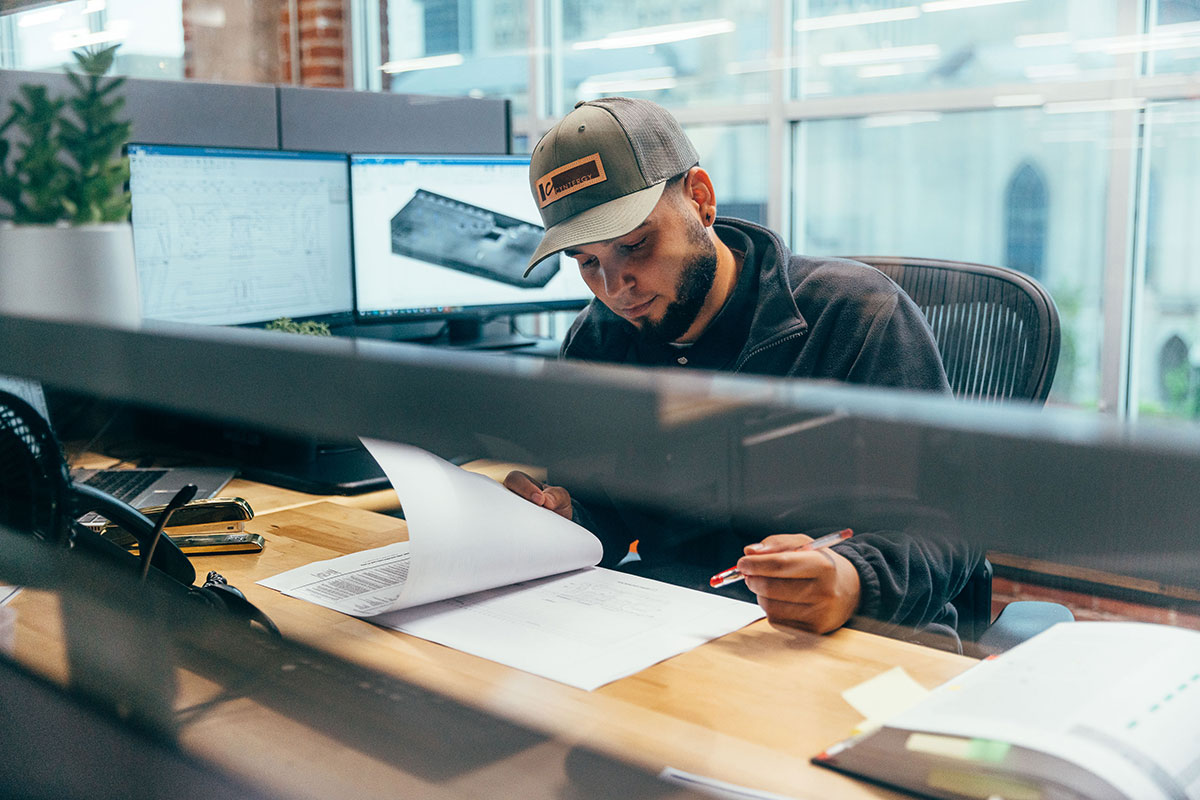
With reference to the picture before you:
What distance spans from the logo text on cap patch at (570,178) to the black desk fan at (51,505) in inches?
25.3

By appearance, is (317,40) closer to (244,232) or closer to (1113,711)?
(244,232)

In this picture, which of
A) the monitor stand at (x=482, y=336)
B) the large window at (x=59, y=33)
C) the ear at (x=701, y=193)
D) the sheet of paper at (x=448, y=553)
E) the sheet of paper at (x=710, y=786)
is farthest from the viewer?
the monitor stand at (x=482, y=336)

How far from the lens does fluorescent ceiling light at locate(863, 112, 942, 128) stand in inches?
114

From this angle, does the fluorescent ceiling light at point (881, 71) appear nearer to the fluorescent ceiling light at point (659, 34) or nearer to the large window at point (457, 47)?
the fluorescent ceiling light at point (659, 34)

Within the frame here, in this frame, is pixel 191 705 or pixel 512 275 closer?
pixel 191 705

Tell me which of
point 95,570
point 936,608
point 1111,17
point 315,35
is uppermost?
point 315,35

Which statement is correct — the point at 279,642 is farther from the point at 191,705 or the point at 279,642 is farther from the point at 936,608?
the point at 936,608

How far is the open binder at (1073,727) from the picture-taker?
0.31 meters

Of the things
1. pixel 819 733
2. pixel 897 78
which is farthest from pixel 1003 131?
pixel 819 733

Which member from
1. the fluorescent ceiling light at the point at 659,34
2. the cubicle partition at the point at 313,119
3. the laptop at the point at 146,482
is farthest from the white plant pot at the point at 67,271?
the fluorescent ceiling light at the point at 659,34

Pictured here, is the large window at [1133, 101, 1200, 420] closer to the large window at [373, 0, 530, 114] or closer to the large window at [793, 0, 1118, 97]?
the large window at [793, 0, 1118, 97]

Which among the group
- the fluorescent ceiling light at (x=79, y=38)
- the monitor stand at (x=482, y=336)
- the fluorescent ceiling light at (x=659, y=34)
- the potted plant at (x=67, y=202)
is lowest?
the monitor stand at (x=482, y=336)

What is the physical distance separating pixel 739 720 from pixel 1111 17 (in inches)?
103

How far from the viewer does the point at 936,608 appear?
0.64 meters
